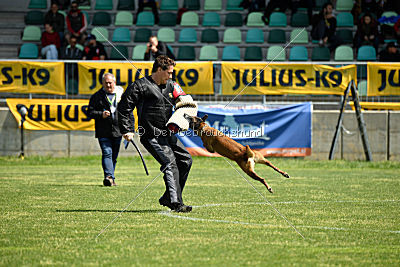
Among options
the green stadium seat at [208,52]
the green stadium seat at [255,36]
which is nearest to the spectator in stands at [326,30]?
the green stadium seat at [255,36]

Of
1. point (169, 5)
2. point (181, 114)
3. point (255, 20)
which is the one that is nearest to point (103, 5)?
point (169, 5)

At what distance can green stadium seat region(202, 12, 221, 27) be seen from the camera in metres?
25.4

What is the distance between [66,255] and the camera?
5.88 metres

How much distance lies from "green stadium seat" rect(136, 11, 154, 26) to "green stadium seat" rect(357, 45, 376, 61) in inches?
313

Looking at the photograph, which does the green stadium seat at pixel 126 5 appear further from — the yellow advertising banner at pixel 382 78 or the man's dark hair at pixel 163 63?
the man's dark hair at pixel 163 63

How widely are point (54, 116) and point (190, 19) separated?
308 inches

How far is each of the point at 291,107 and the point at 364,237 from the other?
1284 cm

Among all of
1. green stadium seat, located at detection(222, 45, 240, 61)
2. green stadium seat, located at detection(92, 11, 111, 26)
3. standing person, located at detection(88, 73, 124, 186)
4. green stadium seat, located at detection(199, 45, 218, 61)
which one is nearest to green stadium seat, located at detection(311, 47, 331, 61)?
green stadium seat, located at detection(222, 45, 240, 61)

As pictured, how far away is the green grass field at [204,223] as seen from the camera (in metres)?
5.84

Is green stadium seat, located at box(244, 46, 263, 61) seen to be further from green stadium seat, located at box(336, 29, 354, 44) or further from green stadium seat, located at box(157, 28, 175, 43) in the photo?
green stadium seat, located at box(336, 29, 354, 44)

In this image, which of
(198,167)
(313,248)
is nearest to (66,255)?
(313,248)

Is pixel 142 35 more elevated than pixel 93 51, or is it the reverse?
pixel 142 35

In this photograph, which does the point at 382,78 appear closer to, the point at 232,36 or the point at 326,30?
the point at 326,30

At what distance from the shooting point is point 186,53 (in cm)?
2341
